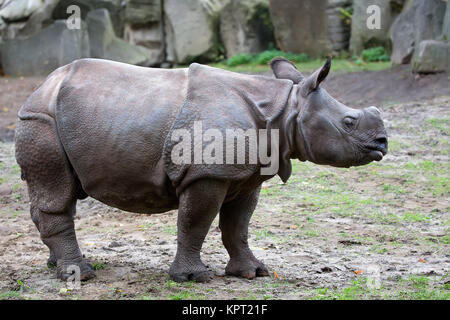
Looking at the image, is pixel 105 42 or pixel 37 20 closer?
pixel 37 20

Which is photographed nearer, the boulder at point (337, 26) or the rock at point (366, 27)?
the rock at point (366, 27)

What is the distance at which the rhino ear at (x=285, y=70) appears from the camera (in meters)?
5.55

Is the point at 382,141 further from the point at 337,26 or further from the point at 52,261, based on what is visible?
the point at 337,26

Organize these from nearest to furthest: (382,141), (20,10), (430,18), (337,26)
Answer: (382,141)
(430,18)
(20,10)
(337,26)

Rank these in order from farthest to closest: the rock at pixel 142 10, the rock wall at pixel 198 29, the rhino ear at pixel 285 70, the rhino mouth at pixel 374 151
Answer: the rock at pixel 142 10
the rock wall at pixel 198 29
the rhino ear at pixel 285 70
the rhino mouth at pixel 374 151

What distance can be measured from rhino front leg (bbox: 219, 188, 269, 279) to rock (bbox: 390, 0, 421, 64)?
440 inches

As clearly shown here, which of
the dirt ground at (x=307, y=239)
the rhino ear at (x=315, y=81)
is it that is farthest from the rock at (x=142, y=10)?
the rhino ear at (x=315, y=81)

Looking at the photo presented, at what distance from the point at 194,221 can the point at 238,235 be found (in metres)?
0.62

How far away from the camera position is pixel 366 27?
59.8 ft

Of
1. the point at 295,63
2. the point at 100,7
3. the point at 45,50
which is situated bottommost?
the point at 295,63

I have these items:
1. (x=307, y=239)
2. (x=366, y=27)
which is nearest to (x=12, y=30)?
(x=366, y=27)

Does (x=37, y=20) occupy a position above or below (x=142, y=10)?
below

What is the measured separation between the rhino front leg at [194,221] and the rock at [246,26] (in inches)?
620

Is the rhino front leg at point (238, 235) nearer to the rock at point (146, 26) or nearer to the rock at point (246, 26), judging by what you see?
the rock at point (246, 26)
